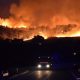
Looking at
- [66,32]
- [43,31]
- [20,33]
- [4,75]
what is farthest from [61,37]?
[4,75]

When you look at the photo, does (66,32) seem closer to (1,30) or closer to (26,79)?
(1,30)

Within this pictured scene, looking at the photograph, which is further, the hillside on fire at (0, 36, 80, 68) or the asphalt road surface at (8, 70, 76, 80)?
the hillside on fire at (0, 36, 80, 68)

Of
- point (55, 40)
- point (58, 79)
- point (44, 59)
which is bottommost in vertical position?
point (58, 79)

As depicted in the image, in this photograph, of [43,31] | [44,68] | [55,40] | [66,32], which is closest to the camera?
[44,68]

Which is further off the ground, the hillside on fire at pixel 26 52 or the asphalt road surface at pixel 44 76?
the hillside on fire at pixel 26 52

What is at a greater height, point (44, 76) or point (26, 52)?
point (26, 52)

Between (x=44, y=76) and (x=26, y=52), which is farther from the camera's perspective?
(x=26, y=52)

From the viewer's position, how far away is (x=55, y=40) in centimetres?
12988

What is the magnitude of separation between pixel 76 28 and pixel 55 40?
9.94 metres

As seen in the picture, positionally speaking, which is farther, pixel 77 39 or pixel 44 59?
pixel 77 39

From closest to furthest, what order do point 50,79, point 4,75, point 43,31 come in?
point 50,79 < point 4,75 < point 43,31

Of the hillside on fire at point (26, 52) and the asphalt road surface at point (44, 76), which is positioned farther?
the hillside on fire at point (26, 52)

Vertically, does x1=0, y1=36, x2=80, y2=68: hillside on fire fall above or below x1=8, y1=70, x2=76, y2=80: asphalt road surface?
above

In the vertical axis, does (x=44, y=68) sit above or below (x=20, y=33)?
below
